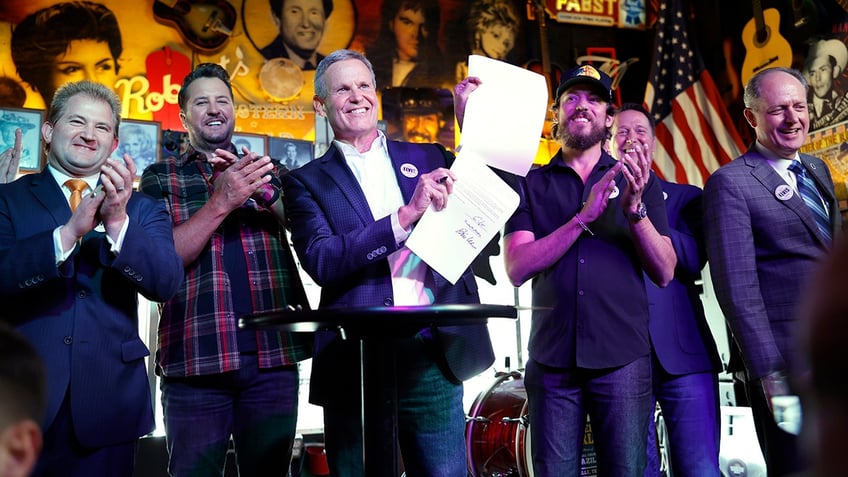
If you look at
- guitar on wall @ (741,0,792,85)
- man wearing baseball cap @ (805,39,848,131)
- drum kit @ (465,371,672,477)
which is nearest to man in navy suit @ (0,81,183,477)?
drum kit @ (465,371,672,477)

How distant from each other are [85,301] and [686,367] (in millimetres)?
2039

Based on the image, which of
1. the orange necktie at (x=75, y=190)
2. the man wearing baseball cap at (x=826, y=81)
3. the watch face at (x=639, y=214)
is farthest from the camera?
the man wearing baseball cap at (x=826, y=81)

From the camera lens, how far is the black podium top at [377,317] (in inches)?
56.7

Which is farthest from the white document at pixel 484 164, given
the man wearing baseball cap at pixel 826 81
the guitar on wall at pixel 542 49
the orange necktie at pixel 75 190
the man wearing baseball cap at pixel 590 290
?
the guitar on wall at pixel 542 49

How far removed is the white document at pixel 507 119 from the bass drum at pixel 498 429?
3.03m

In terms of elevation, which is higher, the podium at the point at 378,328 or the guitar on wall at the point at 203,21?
the guitar on wall at the point at 203,21

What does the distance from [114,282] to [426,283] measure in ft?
2.85

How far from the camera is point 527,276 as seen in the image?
263cm

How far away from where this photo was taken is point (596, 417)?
244 centimetres

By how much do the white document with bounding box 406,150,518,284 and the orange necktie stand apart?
0.95 metres

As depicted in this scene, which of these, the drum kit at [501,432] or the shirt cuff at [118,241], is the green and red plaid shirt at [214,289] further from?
the drum kit at [501,432]

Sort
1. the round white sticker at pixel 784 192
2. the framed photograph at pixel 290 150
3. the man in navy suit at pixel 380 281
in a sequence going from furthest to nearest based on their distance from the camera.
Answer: the framed photograph at pixel 290 150 < the round white sticker at pixel 784 192 < the man in navy suit at pixel 380 281

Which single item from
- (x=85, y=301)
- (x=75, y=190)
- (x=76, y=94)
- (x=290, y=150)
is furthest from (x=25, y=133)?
(x=85, y=301)

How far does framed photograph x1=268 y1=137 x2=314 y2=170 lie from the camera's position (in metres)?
6.66
